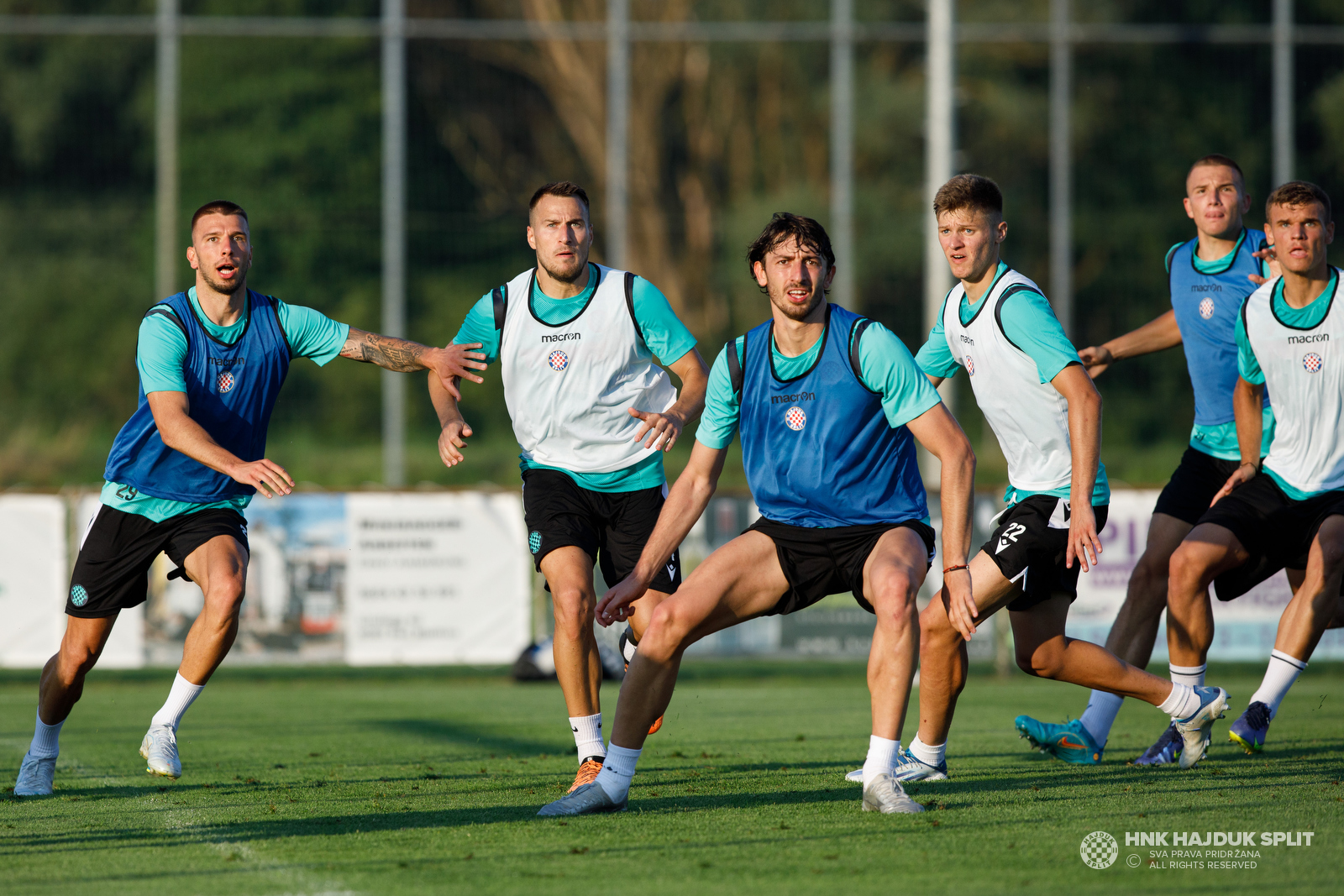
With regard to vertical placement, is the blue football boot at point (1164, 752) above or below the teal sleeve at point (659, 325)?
below

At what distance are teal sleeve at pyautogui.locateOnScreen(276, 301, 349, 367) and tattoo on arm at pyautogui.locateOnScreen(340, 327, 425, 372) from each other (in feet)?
0.17

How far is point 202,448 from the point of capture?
21.5ft

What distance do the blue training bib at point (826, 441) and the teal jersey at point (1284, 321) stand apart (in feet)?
7.29

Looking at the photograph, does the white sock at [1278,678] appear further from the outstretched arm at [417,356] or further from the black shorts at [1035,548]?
the outstretched arm at [417,356]

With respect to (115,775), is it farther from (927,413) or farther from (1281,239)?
(1281,239)

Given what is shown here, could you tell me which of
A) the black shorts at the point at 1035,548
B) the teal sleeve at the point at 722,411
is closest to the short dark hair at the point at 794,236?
the teal sleeve at the point at 722,411

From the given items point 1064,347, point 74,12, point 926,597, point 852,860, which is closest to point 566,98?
point 74,12

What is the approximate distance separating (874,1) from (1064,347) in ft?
59.7

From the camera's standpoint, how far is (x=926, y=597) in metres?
14.2

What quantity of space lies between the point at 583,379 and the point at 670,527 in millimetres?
1358

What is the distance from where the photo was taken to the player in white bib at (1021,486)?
6.24m

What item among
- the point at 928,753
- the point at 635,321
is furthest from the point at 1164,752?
the point at 635,321

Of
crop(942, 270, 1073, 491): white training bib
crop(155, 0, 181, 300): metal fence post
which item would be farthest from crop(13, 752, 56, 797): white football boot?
crop(155, 0, 181, 300): metal fence post

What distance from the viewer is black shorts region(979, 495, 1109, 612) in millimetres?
6473
